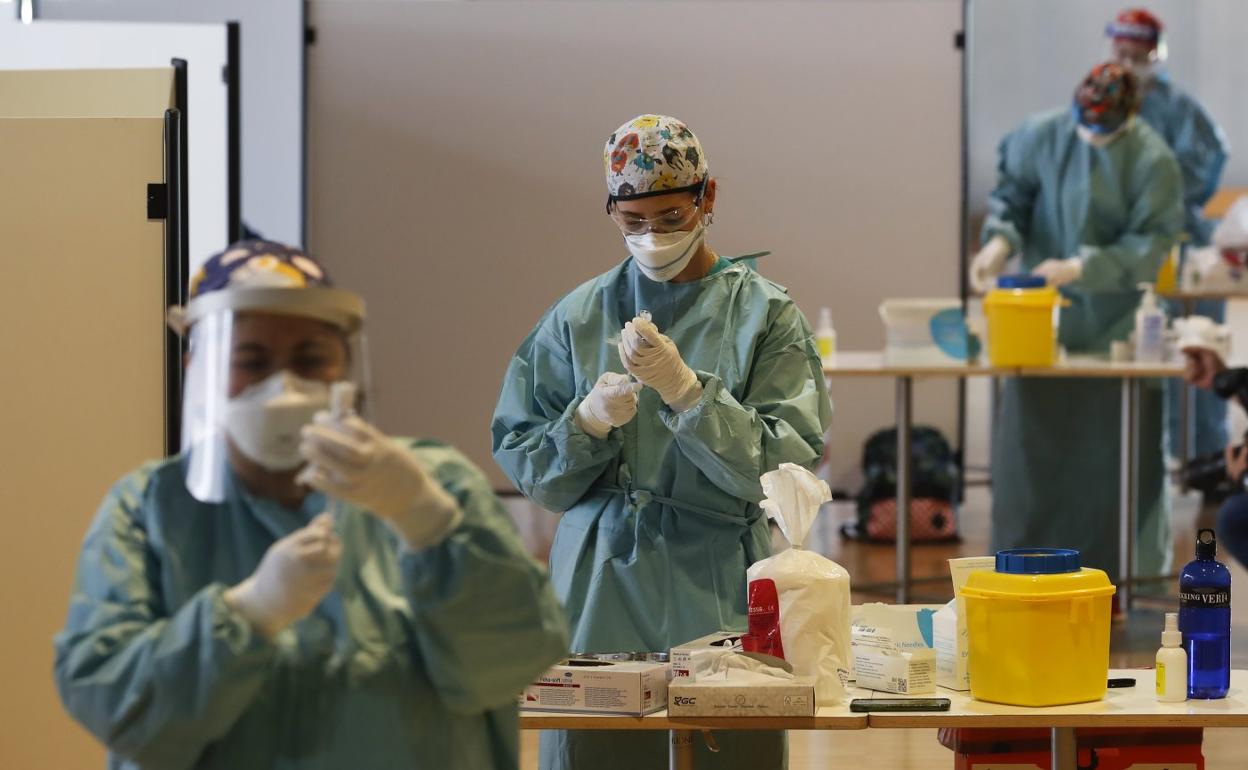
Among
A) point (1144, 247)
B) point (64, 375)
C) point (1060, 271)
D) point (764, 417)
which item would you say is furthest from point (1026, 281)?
point (64, 375)

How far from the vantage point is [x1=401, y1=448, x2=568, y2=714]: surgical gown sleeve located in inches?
55.6

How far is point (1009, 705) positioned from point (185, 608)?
4.44 ft

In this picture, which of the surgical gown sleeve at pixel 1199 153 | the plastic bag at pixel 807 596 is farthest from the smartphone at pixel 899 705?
the surgical gown sleeve at pixel 1199 153

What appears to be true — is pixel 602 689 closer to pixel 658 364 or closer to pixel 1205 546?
pixel 658 364

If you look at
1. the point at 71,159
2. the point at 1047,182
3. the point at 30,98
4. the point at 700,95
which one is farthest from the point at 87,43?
the point at 1047,182

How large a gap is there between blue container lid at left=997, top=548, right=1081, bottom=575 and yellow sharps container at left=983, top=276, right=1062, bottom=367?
113 inches

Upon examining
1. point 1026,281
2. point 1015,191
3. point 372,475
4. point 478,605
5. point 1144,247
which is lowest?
point 478,605

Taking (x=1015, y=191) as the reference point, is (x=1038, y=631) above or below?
below

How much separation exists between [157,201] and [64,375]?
397mm

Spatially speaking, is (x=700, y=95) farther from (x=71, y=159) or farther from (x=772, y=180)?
(x=71, y=159)

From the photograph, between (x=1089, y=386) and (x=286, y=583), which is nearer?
(x=286, y=583)

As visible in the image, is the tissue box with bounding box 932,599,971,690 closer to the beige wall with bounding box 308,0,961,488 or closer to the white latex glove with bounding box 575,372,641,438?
the white latex glove with bounding box 575,372,641,438

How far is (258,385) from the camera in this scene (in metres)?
1.42

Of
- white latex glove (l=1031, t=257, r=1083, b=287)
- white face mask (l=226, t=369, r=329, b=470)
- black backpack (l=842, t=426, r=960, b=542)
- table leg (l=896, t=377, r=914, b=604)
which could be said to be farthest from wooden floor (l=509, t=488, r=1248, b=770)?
white face mask (l=226, t=369, r=329, b=470)
